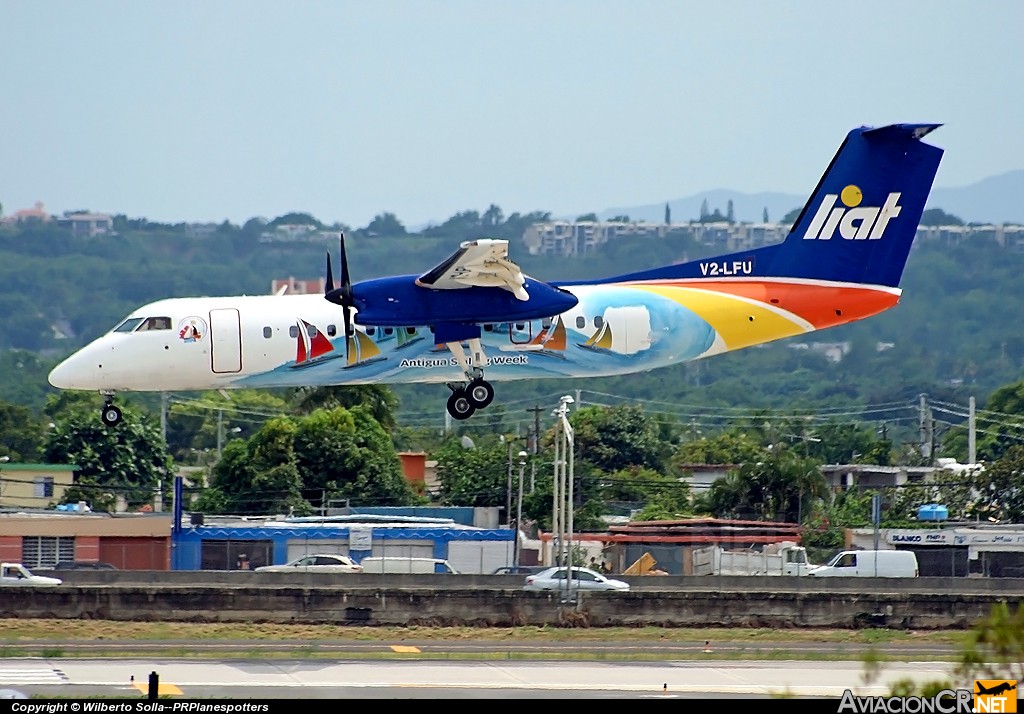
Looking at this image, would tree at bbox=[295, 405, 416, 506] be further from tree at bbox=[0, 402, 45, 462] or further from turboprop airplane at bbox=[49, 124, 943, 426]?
turboprop airplane at bbox=[49, 124, 943, 426]

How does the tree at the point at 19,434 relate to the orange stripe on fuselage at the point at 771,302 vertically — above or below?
below

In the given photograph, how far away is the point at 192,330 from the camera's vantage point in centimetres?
3181

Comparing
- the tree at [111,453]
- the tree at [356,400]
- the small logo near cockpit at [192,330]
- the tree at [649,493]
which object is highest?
the small logo near cockpit at [192,330]

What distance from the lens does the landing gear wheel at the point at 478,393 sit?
3188 cm

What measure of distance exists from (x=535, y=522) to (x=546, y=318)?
24.4 meters

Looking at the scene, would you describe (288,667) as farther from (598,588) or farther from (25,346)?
(25,346)

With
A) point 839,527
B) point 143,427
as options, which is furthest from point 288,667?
point 143,427

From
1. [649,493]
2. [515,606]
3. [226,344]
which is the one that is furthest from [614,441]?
[226,344]

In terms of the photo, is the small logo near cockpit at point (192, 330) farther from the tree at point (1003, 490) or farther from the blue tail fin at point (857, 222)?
the tree at point (1003, 490)

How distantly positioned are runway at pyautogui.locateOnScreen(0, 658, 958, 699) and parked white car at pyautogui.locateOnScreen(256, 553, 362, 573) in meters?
12.7

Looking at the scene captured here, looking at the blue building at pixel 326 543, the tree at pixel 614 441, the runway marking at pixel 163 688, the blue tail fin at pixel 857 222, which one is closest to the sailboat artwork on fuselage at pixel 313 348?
the blue tail fin at pixel 857 222

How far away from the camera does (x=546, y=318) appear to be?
31688 millimetres

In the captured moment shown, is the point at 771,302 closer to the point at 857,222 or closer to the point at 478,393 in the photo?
the point at 857,222

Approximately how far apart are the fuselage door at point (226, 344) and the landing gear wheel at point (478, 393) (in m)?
4.81
